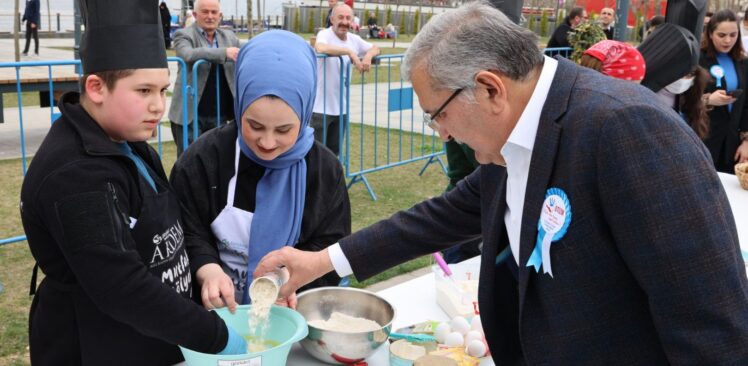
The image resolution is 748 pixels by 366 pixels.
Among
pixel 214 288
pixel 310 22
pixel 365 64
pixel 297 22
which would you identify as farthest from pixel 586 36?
pixel 297 22

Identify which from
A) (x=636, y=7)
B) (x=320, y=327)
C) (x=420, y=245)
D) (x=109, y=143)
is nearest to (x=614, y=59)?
(x=420, y=245)

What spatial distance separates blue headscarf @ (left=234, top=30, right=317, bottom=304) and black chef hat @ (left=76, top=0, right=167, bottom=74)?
0.42 m

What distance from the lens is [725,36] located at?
5.55 metres

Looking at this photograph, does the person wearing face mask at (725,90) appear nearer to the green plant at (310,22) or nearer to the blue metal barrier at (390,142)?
the blue metal barrier at (390,142)

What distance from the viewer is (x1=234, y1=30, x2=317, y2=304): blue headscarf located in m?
2.26

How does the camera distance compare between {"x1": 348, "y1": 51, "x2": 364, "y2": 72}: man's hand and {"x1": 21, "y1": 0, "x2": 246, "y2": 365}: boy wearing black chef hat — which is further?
{"x1": 348, "y1": 51, "x2": 364, "y2": 72}: man's hand

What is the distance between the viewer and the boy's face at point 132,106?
178 centimetres

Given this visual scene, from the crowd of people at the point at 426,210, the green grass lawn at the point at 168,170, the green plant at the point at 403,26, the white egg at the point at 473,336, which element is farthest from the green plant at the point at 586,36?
the green plant at the point at 403,26

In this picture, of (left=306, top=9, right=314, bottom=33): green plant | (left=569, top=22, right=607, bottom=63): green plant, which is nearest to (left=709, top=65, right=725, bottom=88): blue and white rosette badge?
(left=569, top=22, right=607, bottom=63): green plant

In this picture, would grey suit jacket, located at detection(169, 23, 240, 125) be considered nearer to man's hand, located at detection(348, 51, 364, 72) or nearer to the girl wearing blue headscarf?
man's hand, located at detection(348, 51, 364, 72)

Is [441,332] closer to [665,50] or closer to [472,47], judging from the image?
[472,47]

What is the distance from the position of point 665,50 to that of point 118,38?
9.62 ft

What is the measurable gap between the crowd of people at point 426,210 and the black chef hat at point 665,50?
6.79 feet

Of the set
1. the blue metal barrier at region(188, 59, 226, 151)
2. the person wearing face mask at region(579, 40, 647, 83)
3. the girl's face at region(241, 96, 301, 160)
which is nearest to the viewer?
the girl's face at region(241, 96, 301, 160)
